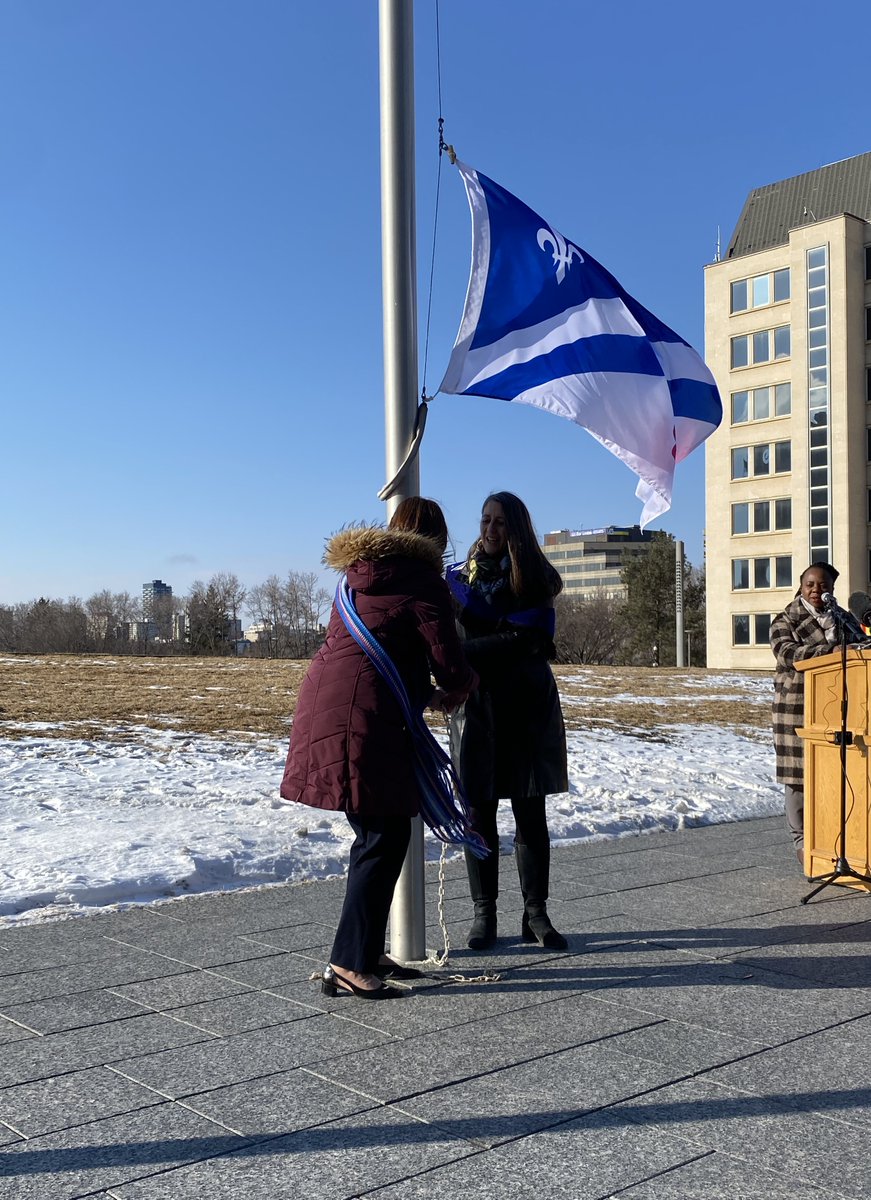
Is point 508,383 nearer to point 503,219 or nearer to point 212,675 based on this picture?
point 503,219

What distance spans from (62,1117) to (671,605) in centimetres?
8443

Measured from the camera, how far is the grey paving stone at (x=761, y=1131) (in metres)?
3.32

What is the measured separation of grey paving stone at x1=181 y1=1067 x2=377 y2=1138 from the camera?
12.0ft

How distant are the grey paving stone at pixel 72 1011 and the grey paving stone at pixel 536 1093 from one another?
1.51m

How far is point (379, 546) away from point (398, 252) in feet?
5.01

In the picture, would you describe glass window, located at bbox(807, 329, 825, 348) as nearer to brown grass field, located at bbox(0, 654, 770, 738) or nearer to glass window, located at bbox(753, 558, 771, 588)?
glass window, located at bbox(753, 558, 771, 588)

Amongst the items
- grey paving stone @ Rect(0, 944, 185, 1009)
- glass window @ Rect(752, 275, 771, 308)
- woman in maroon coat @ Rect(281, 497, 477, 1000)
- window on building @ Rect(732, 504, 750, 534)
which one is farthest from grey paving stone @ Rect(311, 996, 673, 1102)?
glass window @ Rect(752, 275, 771, 308)

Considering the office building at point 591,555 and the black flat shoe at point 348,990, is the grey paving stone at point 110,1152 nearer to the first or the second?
the black flat shoe at point 348,990

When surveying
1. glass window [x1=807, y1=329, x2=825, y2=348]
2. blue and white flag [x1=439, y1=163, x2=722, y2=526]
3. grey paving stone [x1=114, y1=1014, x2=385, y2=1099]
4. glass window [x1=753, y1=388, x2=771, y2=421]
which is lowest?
grey paving stone [x1=114, y1=1014, x2=385, y2=1099]

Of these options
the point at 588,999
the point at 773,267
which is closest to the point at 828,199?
the point at 773,267

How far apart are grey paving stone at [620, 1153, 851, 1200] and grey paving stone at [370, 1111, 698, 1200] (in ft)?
0.16

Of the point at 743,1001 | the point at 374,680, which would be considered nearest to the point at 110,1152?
the point at 374,680

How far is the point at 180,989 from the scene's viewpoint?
511cm

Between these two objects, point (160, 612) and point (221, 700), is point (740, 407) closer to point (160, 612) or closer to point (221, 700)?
point (160, 612)
